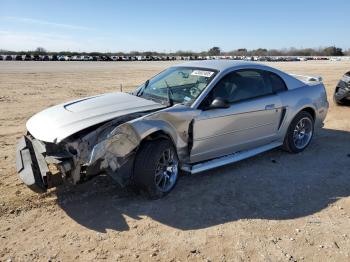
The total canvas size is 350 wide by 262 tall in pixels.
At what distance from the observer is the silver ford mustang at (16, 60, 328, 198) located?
4.30m

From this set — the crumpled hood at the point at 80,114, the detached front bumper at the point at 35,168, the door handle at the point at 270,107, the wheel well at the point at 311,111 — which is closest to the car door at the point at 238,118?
the door handle at the point at 270,107

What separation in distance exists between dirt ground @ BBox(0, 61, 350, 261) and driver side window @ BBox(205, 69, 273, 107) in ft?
3.71

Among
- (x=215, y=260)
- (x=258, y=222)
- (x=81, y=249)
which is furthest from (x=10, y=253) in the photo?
(x=258, y=222)

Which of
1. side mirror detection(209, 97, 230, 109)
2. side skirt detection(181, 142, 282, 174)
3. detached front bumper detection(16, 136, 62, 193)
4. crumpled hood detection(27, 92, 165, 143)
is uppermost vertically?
side mirror detection(209, 97, 230, 109)

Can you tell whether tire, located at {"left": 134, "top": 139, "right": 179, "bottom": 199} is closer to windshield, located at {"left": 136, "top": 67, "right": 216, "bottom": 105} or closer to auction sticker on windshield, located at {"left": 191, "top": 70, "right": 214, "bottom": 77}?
windshield, located at {"left": 136, "top": 67, "right": 216, "bottom": 105}

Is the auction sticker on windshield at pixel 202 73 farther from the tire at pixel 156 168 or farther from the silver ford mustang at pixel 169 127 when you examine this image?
the tire at pixel 156 168

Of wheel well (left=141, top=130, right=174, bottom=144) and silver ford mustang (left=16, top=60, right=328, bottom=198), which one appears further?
wheel well (left=141, top=130, right=174, bottom=144)

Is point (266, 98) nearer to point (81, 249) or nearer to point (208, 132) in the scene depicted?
point (208, 132)

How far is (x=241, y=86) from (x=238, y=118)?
1.73 ft

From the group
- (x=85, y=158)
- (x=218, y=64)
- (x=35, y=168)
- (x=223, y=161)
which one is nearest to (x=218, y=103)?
(x=223, y=161)

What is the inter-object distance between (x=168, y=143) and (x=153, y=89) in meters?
1.38

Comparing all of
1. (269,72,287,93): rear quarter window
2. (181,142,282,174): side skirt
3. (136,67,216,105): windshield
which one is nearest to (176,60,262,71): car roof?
(136,67,216,105): windshield

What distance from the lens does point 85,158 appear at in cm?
420

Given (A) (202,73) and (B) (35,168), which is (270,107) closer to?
(A) (202,73)
